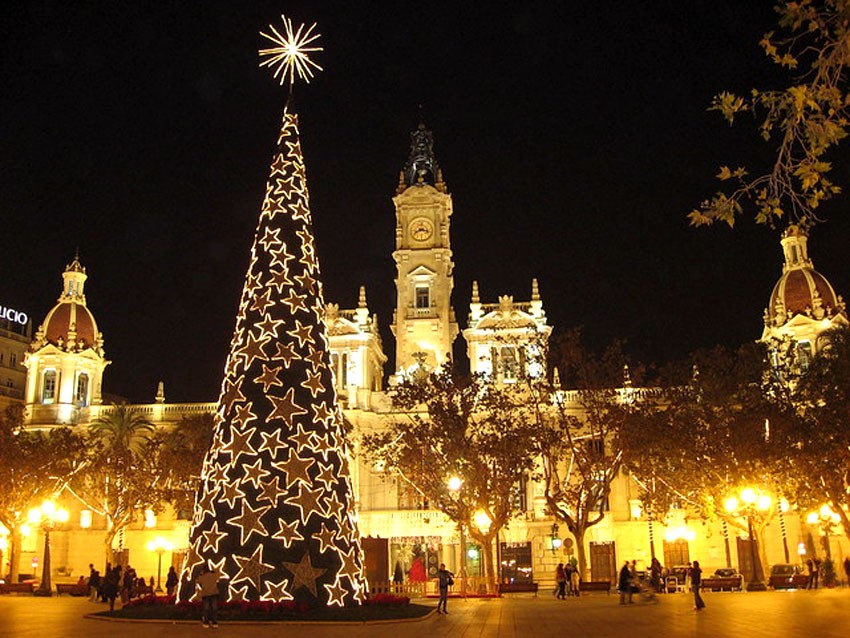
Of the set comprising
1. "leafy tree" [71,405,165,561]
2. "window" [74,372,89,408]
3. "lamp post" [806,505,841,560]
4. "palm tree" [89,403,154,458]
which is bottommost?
"lamp post" [806,505,841,560]

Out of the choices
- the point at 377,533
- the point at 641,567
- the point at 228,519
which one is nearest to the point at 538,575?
the point at 641,567

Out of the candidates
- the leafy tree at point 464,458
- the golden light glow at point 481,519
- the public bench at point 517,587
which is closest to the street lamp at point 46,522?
the leafy tree at point 464,458

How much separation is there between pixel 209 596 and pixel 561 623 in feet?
29.2

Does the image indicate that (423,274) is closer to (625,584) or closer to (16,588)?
(16,588)

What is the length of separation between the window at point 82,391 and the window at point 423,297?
24.9 metres

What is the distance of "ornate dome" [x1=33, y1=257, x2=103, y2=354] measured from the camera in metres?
61.9

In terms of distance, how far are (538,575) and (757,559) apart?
18.0 m

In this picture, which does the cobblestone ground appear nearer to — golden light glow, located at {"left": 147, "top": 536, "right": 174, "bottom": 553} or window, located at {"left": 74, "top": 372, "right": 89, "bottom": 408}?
golden light glow, located at {"left": 147, "top": 536, "right": 174, "bottom": 553}

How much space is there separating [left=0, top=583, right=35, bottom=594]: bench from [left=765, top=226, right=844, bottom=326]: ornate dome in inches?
1822

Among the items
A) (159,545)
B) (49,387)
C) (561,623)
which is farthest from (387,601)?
(49,387)

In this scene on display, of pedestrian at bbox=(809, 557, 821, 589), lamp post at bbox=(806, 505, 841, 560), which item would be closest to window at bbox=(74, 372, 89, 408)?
lamp post at bbox=(806, 505, 841, 560)

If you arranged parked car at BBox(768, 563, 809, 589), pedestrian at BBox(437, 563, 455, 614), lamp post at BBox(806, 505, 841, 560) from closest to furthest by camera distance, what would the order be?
pedestrian at BBox(437, 563, 455, 614) → parked car at BBox(768, 563, 809, 589) → lamp post at BBox(806, 505, 841, 560)

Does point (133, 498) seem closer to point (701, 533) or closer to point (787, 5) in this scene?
point (701, 533)

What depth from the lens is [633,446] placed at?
3853 cm
